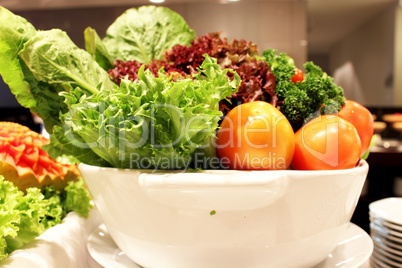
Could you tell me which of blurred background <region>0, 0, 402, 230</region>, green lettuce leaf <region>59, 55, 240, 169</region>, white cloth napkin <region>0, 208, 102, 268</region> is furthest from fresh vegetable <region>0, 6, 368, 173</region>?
blurred background <region>0, 0, 402, 230</region>

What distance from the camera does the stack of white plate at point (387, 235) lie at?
0.60 m

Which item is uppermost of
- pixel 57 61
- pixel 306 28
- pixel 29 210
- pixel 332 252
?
pixel 306 28

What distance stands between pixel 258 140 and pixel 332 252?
0.27 meters

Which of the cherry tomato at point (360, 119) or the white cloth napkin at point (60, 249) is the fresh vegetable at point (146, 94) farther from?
the white cloth napkin at point (60, 249)

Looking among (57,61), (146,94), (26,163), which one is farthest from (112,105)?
(26,163)

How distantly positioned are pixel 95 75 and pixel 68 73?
6 centimetres

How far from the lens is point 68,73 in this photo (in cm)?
57

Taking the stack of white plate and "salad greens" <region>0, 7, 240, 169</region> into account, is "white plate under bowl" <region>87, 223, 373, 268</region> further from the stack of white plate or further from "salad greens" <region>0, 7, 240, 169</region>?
"salad greens" <region>0, 7, 240, 169</region>

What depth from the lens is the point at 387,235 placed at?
0.62 metres

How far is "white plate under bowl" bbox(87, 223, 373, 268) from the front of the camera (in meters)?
0.54

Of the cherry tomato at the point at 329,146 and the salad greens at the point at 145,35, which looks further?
the salad greens at the point at 145,35

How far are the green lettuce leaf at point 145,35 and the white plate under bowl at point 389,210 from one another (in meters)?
0.55

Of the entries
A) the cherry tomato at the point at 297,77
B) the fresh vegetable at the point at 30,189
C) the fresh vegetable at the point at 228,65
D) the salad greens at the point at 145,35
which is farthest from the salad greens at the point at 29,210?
the cherry tomato at the point at 297,77

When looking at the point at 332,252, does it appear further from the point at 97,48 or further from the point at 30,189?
the point at 97,48
